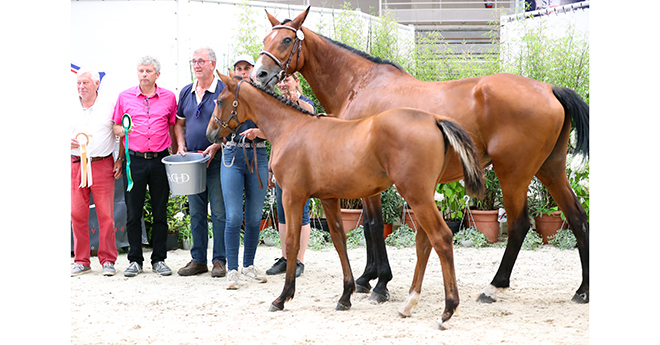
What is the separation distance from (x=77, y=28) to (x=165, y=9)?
1.25 meters

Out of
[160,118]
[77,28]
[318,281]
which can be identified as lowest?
[318,281]

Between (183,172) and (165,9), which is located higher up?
(165,9)

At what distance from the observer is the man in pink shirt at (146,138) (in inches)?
193

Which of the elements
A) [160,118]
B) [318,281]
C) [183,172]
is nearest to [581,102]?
[318,281]

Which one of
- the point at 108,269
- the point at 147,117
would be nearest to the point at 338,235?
the point at 147,117

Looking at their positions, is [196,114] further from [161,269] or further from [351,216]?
[351,216]

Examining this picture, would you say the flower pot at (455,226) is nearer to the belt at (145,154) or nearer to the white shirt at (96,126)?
the belt at (145,154)

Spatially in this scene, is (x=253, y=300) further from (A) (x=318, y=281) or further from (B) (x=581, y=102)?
(B) (x=581, y=102)

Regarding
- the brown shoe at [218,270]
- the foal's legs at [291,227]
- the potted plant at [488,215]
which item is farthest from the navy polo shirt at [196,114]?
the potted plant at [488,215]

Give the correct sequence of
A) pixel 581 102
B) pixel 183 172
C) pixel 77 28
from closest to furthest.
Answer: pixel 581 102 → pixel 183 172 → pixel 77 28

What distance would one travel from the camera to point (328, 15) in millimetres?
8758

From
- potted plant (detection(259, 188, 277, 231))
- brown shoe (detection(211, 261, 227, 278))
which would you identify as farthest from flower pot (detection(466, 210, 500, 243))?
brown shoe (detection(211, 261, 227, 278))

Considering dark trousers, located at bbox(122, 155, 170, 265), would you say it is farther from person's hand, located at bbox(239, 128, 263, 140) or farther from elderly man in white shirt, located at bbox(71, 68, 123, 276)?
person's hand, located at bbox(239, 128, 263, 140)

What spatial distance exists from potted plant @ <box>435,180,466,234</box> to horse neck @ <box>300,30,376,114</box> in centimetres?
263
